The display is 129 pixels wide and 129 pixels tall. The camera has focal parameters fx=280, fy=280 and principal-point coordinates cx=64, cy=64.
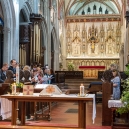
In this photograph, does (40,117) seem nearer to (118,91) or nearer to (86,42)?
(118,91)

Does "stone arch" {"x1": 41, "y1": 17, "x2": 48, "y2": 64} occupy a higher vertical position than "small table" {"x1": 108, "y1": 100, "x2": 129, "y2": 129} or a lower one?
higher

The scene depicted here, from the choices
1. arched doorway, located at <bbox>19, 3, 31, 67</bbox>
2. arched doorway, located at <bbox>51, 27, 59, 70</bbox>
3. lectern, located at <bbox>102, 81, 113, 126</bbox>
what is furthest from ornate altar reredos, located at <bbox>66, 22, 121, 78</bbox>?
lectern, located at <bbox>102, 81, 113, 126</bbox>

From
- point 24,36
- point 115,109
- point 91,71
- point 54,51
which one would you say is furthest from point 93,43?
point 115,109

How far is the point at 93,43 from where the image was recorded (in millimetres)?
32438

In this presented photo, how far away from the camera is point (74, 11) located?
35.9m

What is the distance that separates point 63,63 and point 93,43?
4.18 meters

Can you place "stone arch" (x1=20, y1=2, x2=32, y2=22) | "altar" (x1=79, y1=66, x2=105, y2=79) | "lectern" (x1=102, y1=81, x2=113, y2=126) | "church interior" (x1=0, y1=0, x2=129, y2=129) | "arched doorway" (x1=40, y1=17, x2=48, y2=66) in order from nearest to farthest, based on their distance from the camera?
1. "church interior" (x1=0, y1=0, x2=129, y2=129)
2. "lectern" (x1=102, y1=81, x2=113, y2=126)
3. "stone arch" (x1=20, y1=2, x2=32, y2=22)
4. "arched doorway" (x1=40, y1=17, x2=48, y2=66)
5. "altar" (x1=79, y1=66, x2=105, y2=79)

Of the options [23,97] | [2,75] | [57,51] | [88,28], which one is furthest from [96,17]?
[23,97]

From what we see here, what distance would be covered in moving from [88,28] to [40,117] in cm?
2627

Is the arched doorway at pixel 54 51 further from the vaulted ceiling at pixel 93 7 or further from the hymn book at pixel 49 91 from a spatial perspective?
the hymn book at pixel 49 91

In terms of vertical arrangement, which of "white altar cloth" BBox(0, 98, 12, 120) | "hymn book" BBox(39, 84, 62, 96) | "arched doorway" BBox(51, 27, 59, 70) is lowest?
"white altar cloth" BBox(0, 98, 12, 120)

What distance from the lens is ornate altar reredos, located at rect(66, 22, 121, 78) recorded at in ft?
105

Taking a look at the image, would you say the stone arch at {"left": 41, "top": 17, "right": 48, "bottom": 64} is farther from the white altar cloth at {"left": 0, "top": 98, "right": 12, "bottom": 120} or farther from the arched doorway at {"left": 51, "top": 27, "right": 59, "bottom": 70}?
the white altar cloth at {"left": 0, "top": 98, "right": 12, "bottom": 120}

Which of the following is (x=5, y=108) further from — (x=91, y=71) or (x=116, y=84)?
(x=91, y=71)
